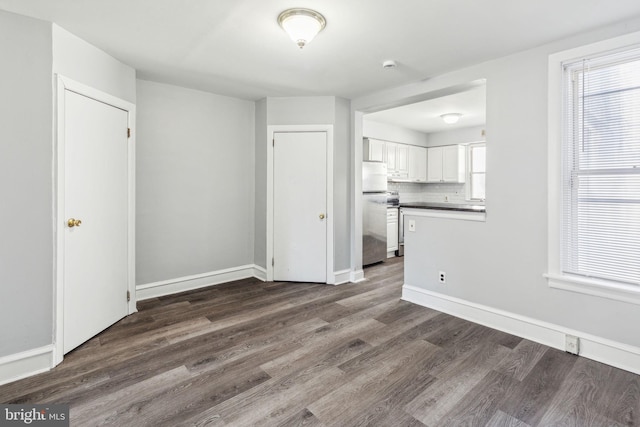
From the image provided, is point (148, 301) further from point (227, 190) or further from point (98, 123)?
point (98, 123)

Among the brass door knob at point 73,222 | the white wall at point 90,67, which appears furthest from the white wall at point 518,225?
the brass door knob at point 73,222

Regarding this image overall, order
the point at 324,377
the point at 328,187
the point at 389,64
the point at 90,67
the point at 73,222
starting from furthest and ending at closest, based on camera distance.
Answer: the point at 328,187 < the point at 389,64 < the point at 90,67 < the point at 73,222 < the point at 324,377

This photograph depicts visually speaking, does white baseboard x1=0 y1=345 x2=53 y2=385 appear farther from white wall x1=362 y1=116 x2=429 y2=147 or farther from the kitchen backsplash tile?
the kitchen backsplash tile

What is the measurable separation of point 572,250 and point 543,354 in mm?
844

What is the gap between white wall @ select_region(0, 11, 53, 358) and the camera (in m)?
2.11

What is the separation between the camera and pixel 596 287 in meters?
2.34

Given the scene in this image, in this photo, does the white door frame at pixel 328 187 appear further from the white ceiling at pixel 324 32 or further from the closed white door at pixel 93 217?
the closed white door at pixel 93 217

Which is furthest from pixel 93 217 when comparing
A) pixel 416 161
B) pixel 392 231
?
pixel 416 161

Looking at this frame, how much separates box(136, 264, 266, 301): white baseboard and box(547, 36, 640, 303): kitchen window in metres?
3.43

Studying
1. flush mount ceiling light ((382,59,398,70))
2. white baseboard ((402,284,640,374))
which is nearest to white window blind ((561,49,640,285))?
white baseboard ((402,284,640,374))

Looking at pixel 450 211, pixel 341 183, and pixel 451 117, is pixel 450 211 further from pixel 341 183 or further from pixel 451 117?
pixel 451 117

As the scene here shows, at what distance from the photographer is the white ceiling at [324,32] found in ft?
6.84

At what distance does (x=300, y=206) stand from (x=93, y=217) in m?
2.29

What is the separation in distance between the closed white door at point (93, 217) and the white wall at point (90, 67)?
0.16m
